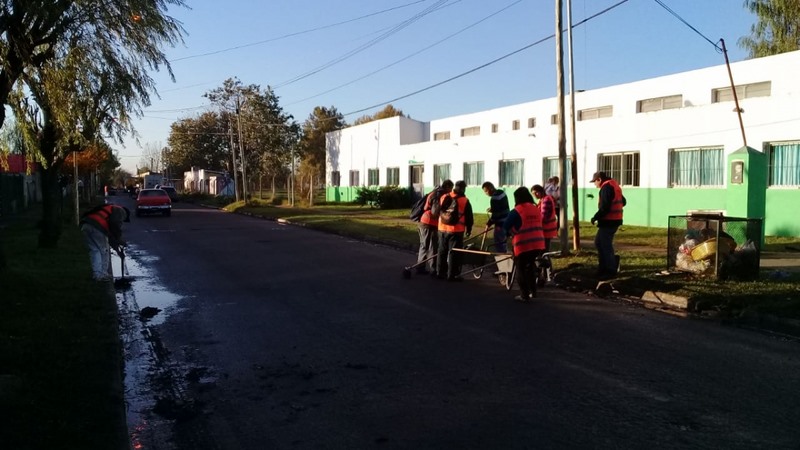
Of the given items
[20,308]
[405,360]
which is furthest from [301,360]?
[20,308]

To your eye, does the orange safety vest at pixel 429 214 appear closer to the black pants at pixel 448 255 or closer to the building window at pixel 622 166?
the black pants at pixel 448 255

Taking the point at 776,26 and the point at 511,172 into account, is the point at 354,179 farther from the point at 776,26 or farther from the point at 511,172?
the point at 776,26

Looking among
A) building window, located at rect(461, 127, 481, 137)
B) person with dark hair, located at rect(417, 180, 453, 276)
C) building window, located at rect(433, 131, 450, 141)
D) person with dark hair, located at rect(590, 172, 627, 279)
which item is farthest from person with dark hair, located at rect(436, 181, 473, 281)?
building window, located at rect(433, 131, 450, 141)

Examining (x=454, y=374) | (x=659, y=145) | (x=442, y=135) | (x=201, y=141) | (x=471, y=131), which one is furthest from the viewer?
(x=201, y=141)

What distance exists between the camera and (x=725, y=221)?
35.1 ft

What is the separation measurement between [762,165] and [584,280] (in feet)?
16.7

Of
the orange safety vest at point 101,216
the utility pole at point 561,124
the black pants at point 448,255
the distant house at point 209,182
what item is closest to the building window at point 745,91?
the utility pole at point 561,124

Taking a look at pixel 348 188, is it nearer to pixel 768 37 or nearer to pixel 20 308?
pixel 768 37

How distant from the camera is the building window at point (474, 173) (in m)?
32.2

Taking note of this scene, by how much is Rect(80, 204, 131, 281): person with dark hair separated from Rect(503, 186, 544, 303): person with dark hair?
624cm

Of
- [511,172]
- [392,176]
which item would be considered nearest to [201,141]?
[392,176]

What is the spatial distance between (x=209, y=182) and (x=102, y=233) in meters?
62.0

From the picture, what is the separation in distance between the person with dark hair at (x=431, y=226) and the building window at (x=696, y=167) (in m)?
11.1

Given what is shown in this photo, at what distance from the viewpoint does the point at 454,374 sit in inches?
240
